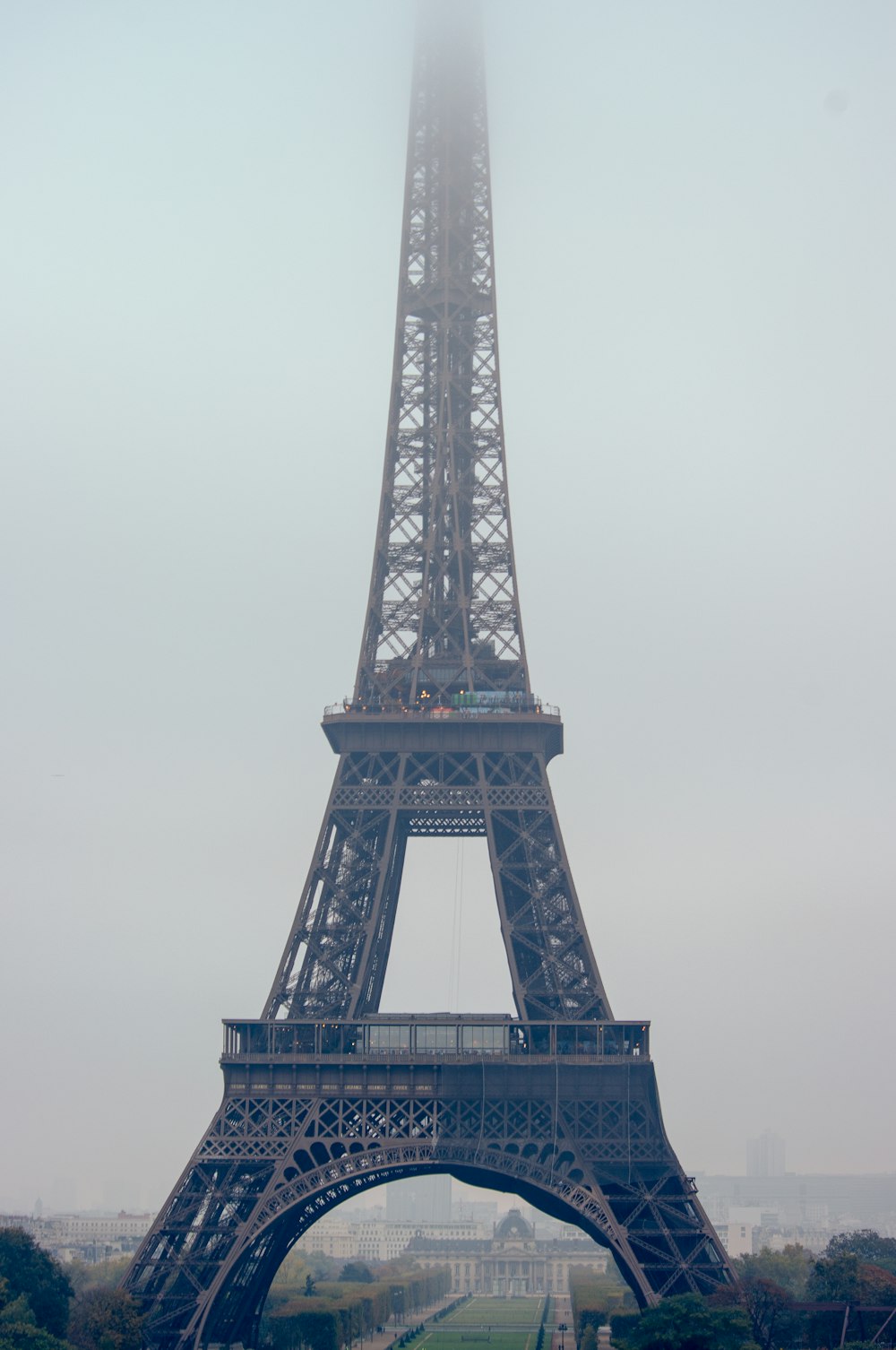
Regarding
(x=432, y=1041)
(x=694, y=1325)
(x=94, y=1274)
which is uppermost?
(x=94, y=1274)

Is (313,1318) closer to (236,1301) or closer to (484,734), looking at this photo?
(236,1301)

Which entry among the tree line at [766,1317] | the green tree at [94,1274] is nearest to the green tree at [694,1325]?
the tree line at [766,1317]

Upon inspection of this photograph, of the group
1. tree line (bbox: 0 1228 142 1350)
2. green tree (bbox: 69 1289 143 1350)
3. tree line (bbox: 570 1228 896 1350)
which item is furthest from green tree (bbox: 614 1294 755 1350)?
tree line (bbox: 0 1228 142 1350)

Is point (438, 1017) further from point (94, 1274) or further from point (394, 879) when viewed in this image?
point (94, 1274)

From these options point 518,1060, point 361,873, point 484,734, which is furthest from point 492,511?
point 518,1060

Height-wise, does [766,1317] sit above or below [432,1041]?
below

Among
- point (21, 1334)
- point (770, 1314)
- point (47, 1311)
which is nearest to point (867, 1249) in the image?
point (770, 1314)

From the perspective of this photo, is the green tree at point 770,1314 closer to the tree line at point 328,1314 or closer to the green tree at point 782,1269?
the tree line at point 328,1314
